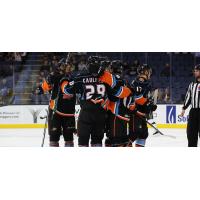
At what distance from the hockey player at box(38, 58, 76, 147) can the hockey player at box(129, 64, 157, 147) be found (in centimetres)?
69

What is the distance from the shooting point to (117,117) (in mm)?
5129

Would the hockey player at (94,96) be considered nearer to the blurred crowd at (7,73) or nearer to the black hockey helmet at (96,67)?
the black hockey helmet at (96,67)

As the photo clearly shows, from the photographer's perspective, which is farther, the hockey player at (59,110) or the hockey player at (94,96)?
the hockey player at (59,110)

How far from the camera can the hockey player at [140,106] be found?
5.32 metres

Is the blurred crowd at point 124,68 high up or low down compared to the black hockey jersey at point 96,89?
up

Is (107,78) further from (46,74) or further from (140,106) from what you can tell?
(46,74)

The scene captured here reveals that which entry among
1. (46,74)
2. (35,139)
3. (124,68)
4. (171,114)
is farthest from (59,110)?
(171,114)

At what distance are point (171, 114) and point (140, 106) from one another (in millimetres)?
4130

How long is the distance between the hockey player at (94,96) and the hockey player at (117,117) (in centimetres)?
6

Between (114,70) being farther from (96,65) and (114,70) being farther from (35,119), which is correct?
(35,119)

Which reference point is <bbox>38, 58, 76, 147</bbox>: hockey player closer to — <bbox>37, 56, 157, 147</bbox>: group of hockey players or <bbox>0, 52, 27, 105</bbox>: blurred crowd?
<bbox>37, 56, 157, 147</bbox>: group of hockey players

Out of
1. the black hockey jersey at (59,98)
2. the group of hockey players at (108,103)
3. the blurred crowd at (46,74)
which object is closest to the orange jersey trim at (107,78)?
the group of hockey players at (108,103)
